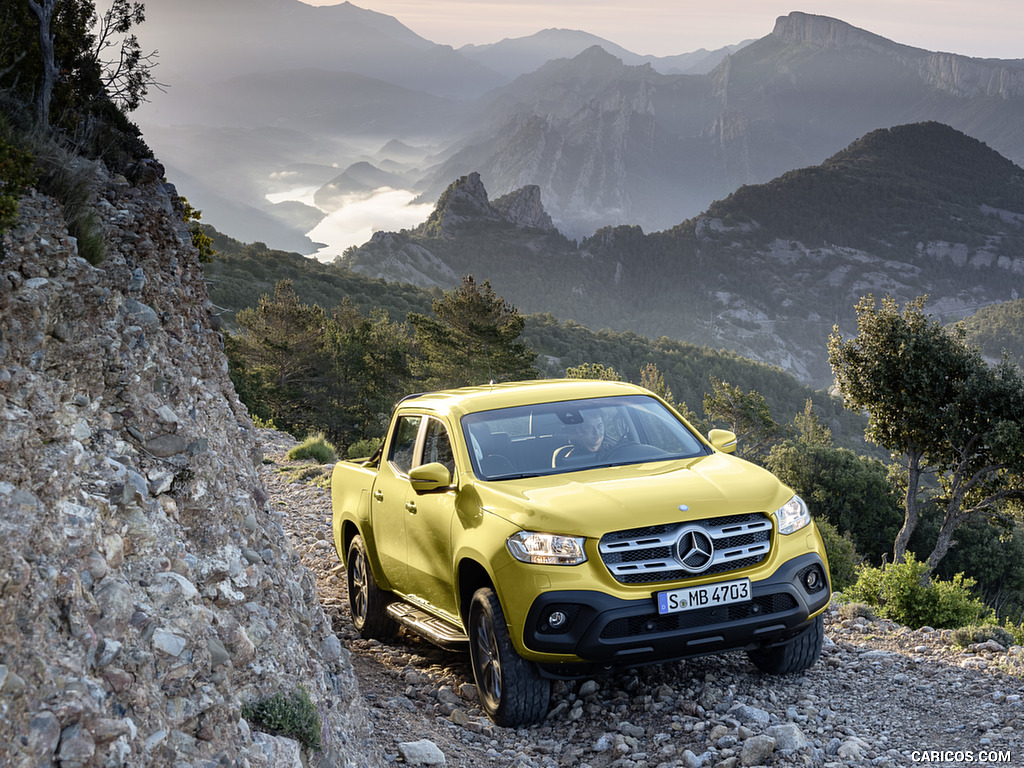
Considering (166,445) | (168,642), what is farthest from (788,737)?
(166,445)

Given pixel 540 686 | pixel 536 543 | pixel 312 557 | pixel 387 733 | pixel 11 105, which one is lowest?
pixel 312 557

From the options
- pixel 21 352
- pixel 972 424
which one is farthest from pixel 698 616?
pixel 972 424

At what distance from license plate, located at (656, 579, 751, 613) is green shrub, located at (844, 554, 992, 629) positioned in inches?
176

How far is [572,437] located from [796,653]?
2000mm

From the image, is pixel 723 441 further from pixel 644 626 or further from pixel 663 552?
pixel 644 626

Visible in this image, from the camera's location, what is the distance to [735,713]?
493 cm

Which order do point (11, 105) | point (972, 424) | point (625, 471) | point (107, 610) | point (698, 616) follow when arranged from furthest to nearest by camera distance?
point (972, 424) → point (11, 105) → point (625, 471) → point (698, 616) → point (107, 610)

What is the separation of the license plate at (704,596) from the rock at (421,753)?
4.60 feet

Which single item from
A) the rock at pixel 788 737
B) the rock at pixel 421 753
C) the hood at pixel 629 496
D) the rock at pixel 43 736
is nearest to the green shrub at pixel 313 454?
the hood at pixel 629 496

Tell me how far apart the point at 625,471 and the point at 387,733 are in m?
2.08

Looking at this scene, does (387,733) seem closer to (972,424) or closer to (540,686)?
(540,686)

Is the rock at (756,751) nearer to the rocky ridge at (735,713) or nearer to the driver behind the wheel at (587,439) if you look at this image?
the rocky ridge at (735,713)

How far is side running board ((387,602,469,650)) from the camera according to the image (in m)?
5.34

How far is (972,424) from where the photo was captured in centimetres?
2200
